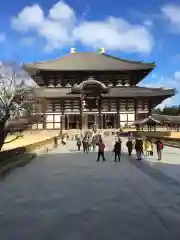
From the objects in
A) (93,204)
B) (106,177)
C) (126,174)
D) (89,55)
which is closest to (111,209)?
(93,204)

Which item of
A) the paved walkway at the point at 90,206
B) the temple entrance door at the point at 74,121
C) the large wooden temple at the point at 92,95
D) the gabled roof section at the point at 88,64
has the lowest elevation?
the paved walkway at the point at 90,206

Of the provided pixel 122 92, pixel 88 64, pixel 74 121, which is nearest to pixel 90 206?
pixel 74 121

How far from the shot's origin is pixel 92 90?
6825 cm

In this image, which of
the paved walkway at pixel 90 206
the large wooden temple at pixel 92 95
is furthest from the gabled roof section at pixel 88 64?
the paved walkway at pixel 90 206

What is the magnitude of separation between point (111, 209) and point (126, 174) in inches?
304

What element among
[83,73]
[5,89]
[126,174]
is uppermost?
[83,73]

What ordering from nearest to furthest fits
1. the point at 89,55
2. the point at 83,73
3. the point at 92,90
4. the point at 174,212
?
the point at 174,212 → the point at 92,90 → the point at 83,73 → the point at 89,55

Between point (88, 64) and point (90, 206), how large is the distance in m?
65.3

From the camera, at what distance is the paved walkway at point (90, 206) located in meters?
8.07

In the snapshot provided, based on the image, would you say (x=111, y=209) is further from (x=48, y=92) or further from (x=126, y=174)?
(x=48, y=92)

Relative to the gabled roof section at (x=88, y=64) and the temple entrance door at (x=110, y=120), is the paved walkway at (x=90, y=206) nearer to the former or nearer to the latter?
the temple entrance door at (x=110, y=120)

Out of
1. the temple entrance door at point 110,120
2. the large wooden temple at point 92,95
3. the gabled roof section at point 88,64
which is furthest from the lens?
the gabled roof section at point 88,64

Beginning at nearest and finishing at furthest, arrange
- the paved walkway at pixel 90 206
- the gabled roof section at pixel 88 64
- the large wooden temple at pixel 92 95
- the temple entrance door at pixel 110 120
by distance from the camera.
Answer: the paved walkway at pixel 90 206 < the large wooden temple at pixel 92 95 < the temple entrance door at pixel 110 120 < the gabled roof section at pixel 88 64

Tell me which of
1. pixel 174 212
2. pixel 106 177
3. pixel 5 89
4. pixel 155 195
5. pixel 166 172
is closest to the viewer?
pixel 174 212
